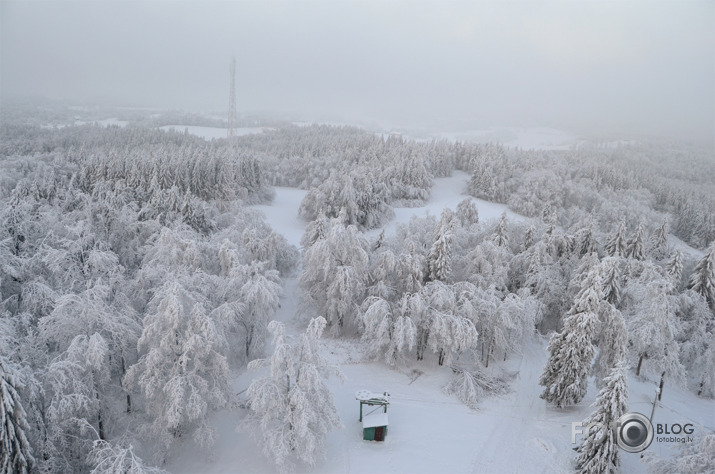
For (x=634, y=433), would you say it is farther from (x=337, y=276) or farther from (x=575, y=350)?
(x=337, y=276)

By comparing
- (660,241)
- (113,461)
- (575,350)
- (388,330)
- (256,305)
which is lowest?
(388,330)

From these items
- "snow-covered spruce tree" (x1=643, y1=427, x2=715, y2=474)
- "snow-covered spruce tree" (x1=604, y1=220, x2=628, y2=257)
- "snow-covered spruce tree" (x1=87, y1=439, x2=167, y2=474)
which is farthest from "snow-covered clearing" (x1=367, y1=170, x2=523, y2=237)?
"snow-covered spruce tree" (x1=87, y1=439, x2=167, y2=474)

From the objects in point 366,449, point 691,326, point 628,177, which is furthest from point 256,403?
point 628,177

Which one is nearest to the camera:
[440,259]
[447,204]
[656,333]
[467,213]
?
[656,333]

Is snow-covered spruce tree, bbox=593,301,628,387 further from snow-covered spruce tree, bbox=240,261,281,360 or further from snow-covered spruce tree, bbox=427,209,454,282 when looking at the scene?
snow-covered spruce tree, bbox=240,261,281,360

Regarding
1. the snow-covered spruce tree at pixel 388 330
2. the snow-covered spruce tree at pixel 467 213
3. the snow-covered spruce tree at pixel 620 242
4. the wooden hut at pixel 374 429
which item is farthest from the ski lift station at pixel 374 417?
the snow-covered spruce tree at pixel 467 213

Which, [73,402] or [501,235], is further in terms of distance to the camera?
[501,235]

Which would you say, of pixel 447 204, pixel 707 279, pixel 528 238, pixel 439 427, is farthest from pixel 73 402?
pixel 447 204
